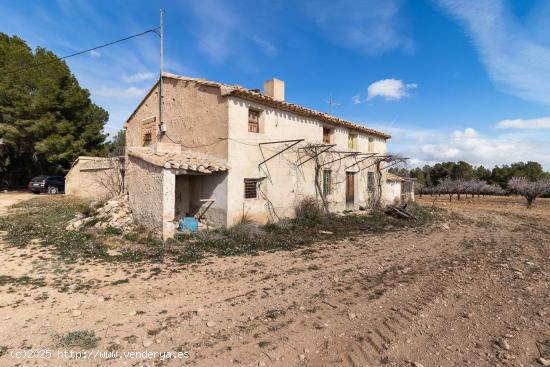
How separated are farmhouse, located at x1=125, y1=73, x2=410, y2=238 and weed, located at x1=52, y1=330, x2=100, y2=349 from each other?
5.50 m

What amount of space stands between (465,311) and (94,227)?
10715 millimetres

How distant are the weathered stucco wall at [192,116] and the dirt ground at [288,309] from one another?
5.11 metres

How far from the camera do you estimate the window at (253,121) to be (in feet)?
39.6

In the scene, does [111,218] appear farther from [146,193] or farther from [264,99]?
[264,99]

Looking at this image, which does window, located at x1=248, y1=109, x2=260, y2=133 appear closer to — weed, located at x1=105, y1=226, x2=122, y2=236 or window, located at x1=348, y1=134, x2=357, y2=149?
weed, located at x1=105, y1=226, x2=122, y2=236

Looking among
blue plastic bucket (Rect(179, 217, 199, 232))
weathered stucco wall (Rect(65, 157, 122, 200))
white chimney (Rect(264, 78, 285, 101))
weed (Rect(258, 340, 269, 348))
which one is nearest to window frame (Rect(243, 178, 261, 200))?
blue plastic bucket (Rect(179, 217, 199, 232))

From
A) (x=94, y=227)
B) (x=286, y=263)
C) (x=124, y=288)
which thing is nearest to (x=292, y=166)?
(x=286, y=263)

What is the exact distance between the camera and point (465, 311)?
15.8ft

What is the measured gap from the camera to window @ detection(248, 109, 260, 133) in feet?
39.6

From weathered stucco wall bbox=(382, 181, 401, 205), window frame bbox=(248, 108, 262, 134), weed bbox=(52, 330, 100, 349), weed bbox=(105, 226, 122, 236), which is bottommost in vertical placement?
weed bbox=(52, 330, 100, 349)

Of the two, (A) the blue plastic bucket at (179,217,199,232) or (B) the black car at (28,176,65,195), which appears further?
(B) the black car at (28,176,65,195)

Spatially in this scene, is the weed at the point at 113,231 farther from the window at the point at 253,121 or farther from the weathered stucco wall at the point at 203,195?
the window at the point at 253,121

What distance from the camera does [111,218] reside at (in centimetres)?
1102

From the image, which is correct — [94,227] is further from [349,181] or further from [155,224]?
[349,181]
